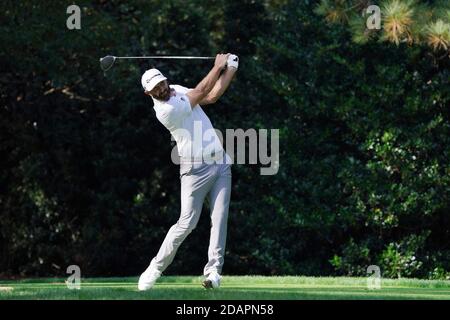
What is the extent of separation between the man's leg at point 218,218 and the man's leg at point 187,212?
9cm

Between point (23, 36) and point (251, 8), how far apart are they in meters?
4.45

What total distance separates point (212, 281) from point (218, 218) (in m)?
0.55

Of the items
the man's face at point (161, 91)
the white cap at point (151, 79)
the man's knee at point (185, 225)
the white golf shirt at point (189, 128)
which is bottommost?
the man's knee at point (185, 225)

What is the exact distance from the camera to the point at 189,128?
9766 millimetres

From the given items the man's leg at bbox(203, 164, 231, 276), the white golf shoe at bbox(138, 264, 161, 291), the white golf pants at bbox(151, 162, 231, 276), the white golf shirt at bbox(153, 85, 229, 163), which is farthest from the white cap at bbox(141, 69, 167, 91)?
the white golf shoe at bbox(138, 264, 161, 291)

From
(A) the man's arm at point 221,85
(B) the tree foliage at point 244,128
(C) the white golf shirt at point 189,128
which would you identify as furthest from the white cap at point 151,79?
(B) the tree foliage at point 244,128

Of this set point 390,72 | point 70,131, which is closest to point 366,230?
point 390,72

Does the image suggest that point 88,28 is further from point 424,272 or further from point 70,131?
point 424,272

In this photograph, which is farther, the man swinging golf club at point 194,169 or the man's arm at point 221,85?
the man's arm at point 221,85

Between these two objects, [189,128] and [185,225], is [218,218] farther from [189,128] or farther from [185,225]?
[189,128]

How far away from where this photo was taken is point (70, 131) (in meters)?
18.1

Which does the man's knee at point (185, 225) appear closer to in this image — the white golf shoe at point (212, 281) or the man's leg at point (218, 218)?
the man's leg at point (218, 218)

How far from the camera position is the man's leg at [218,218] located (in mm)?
9703

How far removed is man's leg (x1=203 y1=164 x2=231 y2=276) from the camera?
9.70 metres
